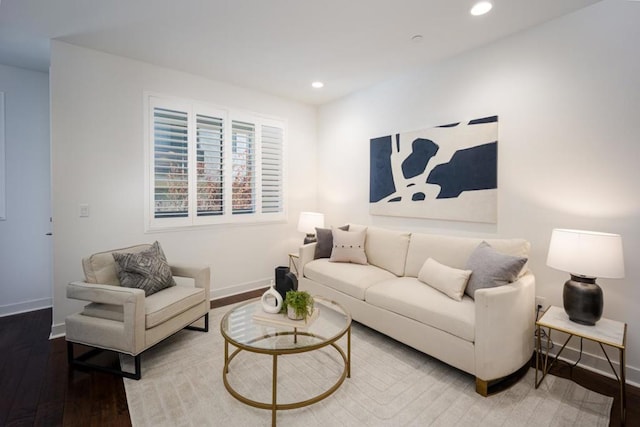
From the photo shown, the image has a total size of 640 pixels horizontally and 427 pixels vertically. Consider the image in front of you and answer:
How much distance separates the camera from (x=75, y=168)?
2.89m

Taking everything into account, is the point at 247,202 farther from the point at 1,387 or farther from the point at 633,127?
the point at 633,127

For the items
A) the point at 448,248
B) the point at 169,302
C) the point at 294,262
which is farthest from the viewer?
the point at 294,262

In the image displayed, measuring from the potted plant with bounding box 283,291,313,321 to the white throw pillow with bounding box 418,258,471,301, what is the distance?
117 centimetres

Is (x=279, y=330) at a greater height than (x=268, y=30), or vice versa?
(x=268, y=30)

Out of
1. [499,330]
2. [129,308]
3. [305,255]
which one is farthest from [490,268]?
[129,308]

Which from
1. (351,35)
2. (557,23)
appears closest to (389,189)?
(351,35)

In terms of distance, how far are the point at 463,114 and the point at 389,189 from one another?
1.15m

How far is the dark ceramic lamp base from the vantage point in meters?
1.95

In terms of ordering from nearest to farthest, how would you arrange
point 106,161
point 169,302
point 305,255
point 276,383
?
1. point 276,383
2. point 169,302
3. point 106,161
4. point 305,255

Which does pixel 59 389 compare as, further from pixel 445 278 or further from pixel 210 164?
pixel 445 278

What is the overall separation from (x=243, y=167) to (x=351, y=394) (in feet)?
9.97

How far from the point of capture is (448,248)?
2.80 meters

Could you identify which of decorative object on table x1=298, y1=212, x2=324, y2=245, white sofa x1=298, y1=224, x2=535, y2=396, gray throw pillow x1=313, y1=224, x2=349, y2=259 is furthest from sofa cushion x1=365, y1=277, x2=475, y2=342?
decorative object on table x1=298, y1=212, x2=324, y2=245

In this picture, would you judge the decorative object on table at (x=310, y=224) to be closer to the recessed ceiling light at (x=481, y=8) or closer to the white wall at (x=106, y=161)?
the white wall at (x=106, y=161)
